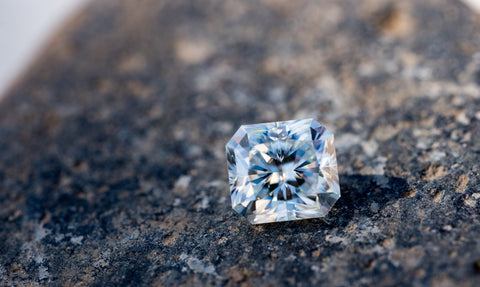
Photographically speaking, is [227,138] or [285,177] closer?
[285,177]

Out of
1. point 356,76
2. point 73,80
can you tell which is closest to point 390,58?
point 356,76

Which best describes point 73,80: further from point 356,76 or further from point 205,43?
point 356,76

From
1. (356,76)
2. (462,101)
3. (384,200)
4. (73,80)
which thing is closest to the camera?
(384,200)

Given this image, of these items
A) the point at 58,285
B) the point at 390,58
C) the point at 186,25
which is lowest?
the point at 58,285
